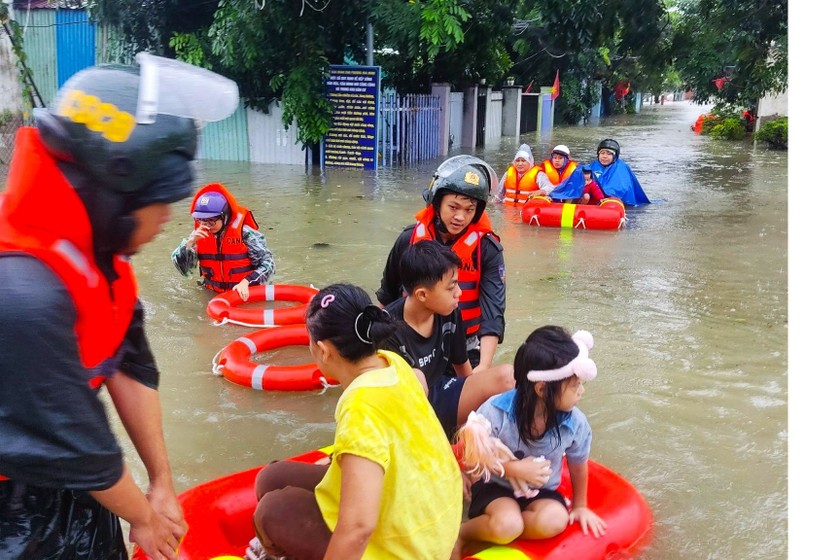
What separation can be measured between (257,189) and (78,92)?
33.3 feet

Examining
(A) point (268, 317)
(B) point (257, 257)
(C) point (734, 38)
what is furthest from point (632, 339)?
(C) point (734, 38)

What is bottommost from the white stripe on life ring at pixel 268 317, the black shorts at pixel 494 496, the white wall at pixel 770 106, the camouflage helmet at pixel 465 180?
the black shorts at pixel 494 496

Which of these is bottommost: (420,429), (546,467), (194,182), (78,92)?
(546,467)

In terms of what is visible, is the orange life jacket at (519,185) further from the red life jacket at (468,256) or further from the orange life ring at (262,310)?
the red life jacket at (468,256)

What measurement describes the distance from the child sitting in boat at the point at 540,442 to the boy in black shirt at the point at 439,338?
437 millimetres

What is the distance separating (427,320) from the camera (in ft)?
10.7

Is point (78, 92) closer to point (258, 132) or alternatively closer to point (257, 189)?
point (257, 189)

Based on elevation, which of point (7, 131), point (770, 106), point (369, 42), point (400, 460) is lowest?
point (400, 460)

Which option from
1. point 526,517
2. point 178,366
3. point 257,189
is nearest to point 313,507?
point 526,517

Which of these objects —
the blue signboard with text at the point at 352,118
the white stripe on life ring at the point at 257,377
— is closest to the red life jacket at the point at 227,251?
the white stripe on life ring at the point at 257,377

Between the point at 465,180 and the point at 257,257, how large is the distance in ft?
9.19

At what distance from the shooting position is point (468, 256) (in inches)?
150

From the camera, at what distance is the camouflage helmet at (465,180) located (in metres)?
3.60

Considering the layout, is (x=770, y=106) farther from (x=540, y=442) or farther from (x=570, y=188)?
(x=540, y=442)
